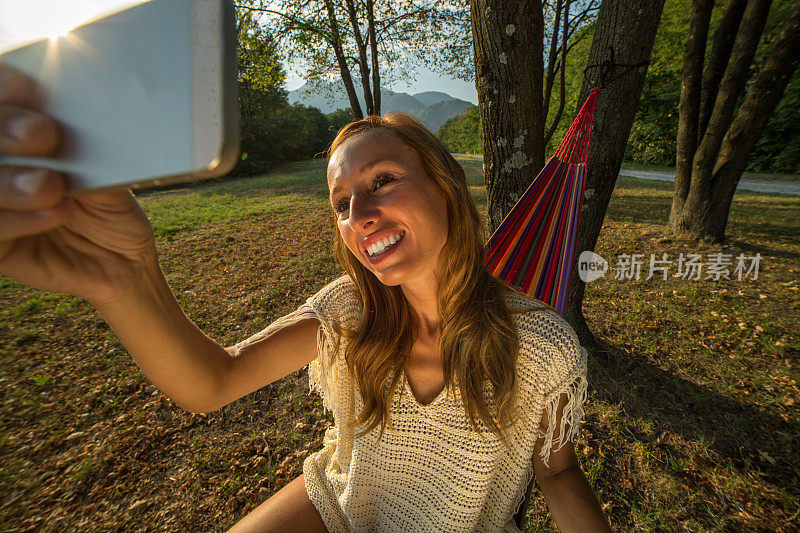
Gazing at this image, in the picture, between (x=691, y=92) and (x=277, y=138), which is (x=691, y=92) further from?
(x=277, y=138)

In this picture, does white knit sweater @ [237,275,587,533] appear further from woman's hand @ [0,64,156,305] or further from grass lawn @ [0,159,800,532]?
grass lawn @ [0,159,800,532]

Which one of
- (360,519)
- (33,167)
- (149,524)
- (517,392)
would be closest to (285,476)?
(149,524)

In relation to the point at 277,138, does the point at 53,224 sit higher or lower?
lower

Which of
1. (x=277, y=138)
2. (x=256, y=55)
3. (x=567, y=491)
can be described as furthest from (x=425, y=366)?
(x=277, y=138)

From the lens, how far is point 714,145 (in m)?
5.21

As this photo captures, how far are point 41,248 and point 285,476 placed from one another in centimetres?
235

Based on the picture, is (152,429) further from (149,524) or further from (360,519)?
(360,519)

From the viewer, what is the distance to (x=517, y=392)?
1330mm

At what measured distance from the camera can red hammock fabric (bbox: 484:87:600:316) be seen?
6.62 ft

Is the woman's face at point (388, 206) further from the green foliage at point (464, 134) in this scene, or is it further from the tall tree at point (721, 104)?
the green foliage at point (464, 134)

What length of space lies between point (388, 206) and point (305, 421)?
237cm

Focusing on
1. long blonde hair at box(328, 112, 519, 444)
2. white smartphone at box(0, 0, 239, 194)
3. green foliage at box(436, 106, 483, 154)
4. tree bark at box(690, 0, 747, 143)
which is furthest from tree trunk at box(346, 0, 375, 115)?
green foliage at box(436, 106, 483, 154)

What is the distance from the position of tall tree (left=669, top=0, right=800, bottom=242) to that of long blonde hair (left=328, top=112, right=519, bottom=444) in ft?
19.3

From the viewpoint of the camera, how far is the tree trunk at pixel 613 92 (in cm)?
209
